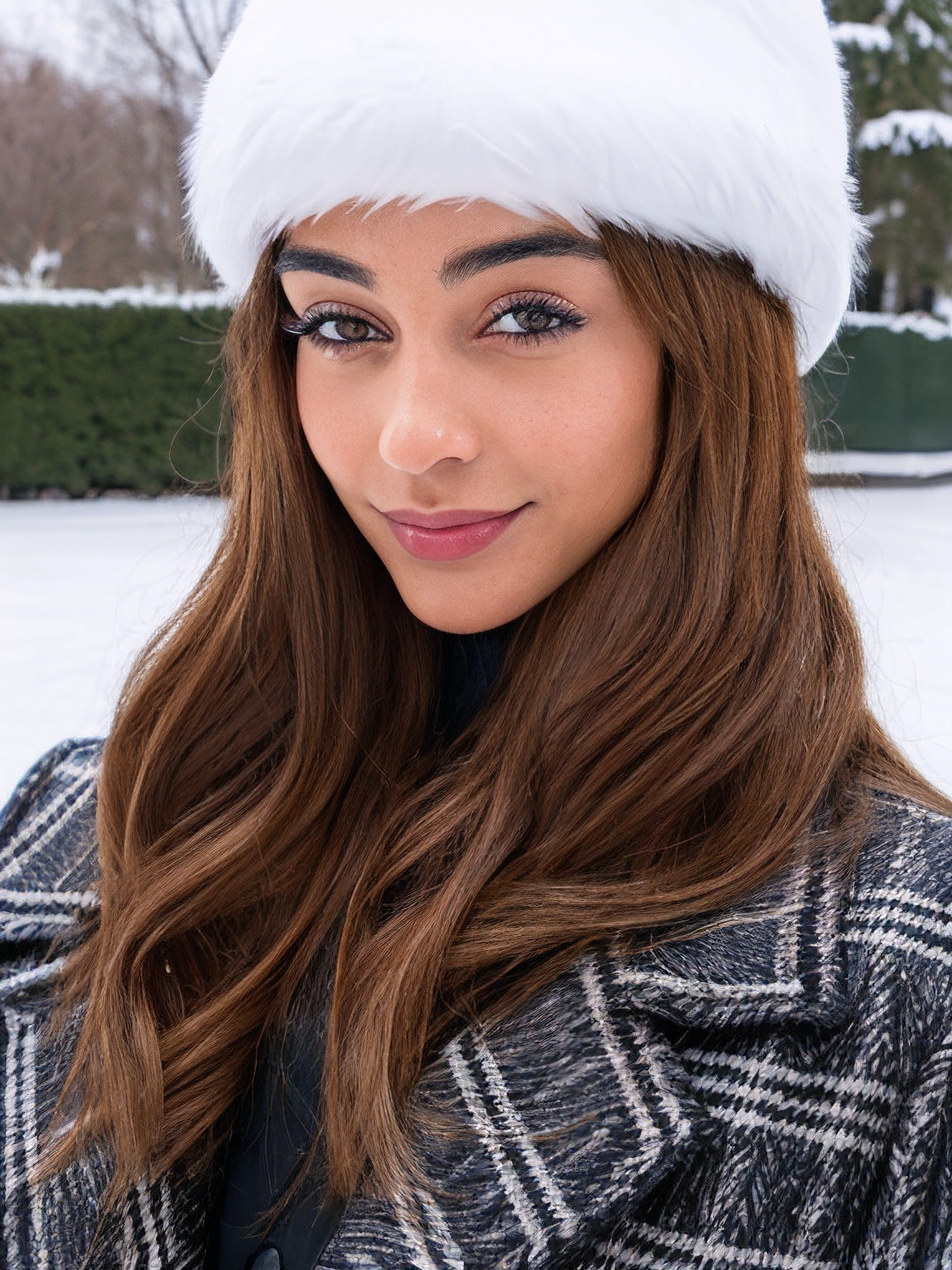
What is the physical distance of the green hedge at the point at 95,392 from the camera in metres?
10.7

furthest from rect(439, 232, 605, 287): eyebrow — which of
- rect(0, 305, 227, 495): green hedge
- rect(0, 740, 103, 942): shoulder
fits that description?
rect(0, 305, 227, 495): green hedge

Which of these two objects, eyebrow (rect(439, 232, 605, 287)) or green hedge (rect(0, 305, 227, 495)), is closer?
eyebrow (rect(439, 232, 605, 287))

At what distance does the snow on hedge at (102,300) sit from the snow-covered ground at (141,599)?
1777 millimetres

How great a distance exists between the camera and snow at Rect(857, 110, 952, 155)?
468 inches

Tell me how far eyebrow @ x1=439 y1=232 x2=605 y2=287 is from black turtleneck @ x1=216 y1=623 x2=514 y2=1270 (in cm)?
76

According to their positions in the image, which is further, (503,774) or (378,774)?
(378,774)

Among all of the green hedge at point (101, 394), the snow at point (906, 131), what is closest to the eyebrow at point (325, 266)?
the green hedge at point (101, 394)

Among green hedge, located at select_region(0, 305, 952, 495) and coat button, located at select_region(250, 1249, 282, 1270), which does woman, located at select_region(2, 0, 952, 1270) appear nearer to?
coat button, located at select_region(250, 1249, 282, 1270)

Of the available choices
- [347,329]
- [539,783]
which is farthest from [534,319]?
[539,783]

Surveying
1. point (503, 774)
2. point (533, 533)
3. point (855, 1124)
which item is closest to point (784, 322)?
point (533, 533)

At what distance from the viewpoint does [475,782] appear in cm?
132

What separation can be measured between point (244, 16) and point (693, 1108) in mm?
1169

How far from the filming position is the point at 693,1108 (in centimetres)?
103

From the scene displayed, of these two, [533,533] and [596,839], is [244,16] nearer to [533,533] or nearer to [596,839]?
[533,533]
